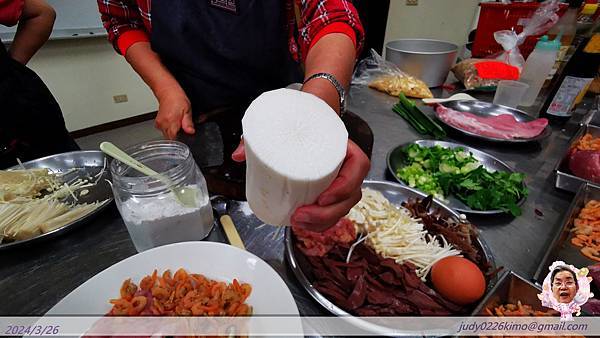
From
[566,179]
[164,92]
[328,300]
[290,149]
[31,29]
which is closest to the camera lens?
[290,149]

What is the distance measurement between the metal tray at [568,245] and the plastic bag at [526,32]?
1401mm

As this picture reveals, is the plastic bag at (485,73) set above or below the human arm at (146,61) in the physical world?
below

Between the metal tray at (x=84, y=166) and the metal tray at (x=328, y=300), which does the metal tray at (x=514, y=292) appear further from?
the metal tray at (x=84, y=166)

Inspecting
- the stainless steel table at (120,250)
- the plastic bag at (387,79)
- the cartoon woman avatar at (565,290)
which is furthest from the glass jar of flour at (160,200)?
the plastic bag at (387,79)

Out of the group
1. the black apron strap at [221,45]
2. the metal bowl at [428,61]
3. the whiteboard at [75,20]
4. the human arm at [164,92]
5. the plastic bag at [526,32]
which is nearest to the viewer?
the human arm at [164,92]

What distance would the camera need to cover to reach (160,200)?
0.86 m

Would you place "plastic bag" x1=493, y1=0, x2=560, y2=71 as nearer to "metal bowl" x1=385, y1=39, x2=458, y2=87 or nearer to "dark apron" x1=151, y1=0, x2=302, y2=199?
"metal bowl" x1=385, y1=39, x2=458, y2=87

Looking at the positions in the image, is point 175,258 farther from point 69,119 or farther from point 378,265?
point 69,119

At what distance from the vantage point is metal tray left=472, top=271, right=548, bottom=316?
29.6 inches

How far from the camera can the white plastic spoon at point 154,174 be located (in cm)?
83

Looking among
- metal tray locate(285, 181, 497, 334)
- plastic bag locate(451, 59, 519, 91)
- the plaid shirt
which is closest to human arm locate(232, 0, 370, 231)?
the plaid shirt

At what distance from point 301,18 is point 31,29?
1.71 m

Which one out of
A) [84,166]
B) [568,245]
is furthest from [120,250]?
[568,245]

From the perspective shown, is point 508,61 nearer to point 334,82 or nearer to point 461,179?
point 461,179
